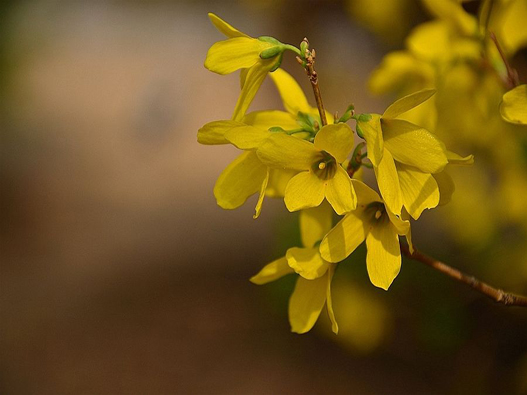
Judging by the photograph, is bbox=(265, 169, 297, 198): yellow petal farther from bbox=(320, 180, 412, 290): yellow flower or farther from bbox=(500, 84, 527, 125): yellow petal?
bbox=(500, 84, 527, 125): yellow petal

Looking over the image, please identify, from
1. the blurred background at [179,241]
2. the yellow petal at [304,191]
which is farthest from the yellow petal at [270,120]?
the blurred background at [179,241]

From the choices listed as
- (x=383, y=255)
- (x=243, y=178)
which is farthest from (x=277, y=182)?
(x=383, y=255)

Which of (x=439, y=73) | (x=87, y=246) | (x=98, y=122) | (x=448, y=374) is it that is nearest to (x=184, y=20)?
(x=98, y=122)

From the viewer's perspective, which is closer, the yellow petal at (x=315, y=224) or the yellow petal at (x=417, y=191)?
the yellow petal at (x=417, y=191)

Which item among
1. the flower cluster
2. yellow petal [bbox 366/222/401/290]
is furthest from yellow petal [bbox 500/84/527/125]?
yellow petal [bbox 366/222/401/290]

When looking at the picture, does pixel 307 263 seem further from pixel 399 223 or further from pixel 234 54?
pixel 234 54

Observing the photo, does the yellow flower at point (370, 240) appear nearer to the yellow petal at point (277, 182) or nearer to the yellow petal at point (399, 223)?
the yellow petal at point (399, 223)
